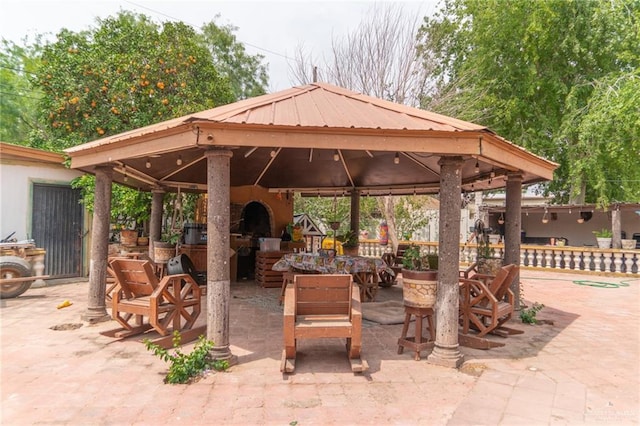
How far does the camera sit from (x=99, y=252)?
5.93 m

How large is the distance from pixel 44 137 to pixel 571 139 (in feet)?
69.5

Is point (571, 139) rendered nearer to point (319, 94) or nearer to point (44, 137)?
point (319, 94)

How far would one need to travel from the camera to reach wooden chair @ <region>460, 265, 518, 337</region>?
5.03 m

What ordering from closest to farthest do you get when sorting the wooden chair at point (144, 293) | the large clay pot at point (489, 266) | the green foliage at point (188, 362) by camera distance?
the green foliage at point (188, 362) < the wooden chair at point (144, 293) < the large clay pot at point (489, 266)

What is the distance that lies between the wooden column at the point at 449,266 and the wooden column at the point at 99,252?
473 centimetres

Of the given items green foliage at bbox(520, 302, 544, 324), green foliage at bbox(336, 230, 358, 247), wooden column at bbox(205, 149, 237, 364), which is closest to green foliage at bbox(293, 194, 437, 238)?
green foliage at bbox(336, 230, 358, 247)

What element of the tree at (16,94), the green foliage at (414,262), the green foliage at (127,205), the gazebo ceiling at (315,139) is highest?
the tree at (16,94)

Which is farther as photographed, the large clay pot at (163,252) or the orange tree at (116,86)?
the orange tree at (116,86)

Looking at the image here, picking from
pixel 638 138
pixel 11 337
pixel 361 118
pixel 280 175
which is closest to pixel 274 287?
pixel 280 175

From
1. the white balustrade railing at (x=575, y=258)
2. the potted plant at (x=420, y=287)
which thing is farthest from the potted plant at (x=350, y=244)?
the potted plant at (x=420, y=287)

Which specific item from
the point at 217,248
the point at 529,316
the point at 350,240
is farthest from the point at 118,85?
the point at 529,316

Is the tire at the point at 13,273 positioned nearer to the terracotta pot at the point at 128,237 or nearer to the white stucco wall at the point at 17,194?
the white stucco wall at the point at 17,194

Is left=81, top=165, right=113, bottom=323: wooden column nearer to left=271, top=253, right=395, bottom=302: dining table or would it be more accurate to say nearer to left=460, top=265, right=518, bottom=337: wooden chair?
left=271, top=253, right=395, bottom=302: dining table

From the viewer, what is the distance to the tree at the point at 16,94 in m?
19.8
